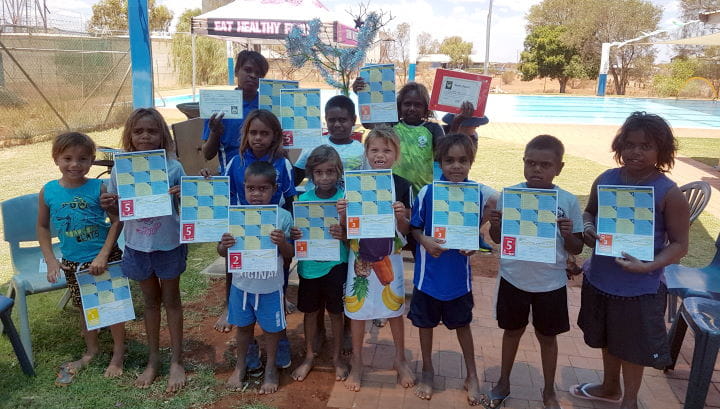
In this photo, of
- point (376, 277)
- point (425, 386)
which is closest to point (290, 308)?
point (376, 277)

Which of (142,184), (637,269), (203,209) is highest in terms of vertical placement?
(142,184)

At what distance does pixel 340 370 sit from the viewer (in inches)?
125

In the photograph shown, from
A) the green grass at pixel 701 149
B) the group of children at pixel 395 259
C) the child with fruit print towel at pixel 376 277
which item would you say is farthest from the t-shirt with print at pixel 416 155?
the green grass at pixel 701 149

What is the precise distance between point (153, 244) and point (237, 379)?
0.96 metres

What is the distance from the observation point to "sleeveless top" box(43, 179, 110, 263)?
3.03m

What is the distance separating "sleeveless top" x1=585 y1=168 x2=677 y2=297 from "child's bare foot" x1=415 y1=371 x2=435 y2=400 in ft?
3.53

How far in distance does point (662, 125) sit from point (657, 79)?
126 feet

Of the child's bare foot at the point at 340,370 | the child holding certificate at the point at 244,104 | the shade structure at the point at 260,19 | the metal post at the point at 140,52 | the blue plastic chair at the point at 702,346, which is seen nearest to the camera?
the blue plastic chair at the point at 702,346

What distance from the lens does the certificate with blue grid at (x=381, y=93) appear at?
3.53 metres

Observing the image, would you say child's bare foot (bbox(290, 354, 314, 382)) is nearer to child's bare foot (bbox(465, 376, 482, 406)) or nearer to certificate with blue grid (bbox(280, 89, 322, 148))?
child's bare foot (bbox(465, 376, 482, 406))

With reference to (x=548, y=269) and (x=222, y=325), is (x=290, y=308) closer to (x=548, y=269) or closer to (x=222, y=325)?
(x=222, y=325)

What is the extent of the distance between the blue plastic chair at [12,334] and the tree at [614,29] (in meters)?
40.4

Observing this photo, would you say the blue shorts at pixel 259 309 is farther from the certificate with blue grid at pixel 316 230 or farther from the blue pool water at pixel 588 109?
the blue pool water at pixel 588 109

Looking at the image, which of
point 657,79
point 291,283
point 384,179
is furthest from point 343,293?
point 657,79
